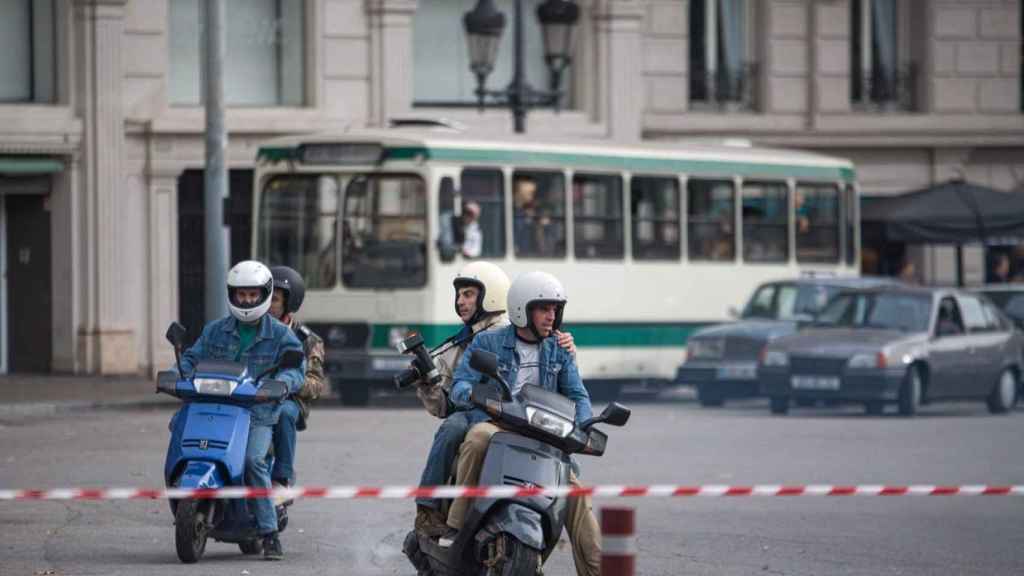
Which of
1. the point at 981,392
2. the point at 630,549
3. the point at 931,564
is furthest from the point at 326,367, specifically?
the point at 630,549

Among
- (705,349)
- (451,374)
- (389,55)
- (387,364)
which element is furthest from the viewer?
(389,55)

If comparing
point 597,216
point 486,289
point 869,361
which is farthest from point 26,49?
point 486,289

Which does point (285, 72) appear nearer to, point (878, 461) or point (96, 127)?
point (96, 127)

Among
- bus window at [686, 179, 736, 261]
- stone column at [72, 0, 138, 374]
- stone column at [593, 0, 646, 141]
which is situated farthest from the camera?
stone column at [593, 0, 646, 141]

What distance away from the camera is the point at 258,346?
12141mm

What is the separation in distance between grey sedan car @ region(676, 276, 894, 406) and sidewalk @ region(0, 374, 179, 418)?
19.2 ft

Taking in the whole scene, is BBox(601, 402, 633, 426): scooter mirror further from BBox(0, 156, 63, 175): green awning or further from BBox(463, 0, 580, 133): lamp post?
BBox(0, 156, 63, 175): green awning

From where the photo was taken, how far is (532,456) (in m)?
9.55

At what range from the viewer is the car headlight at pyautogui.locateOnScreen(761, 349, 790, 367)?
2461 cm

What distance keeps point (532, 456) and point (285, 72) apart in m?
23.1

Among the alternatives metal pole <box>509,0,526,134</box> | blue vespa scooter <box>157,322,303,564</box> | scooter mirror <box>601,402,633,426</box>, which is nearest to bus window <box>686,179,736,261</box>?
metal pole <box>509,0,526,134</box>

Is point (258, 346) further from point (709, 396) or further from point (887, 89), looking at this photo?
point (887, 89)

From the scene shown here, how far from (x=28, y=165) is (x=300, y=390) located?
17.9 m

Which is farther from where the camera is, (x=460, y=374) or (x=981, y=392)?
(x=981, y=392)
